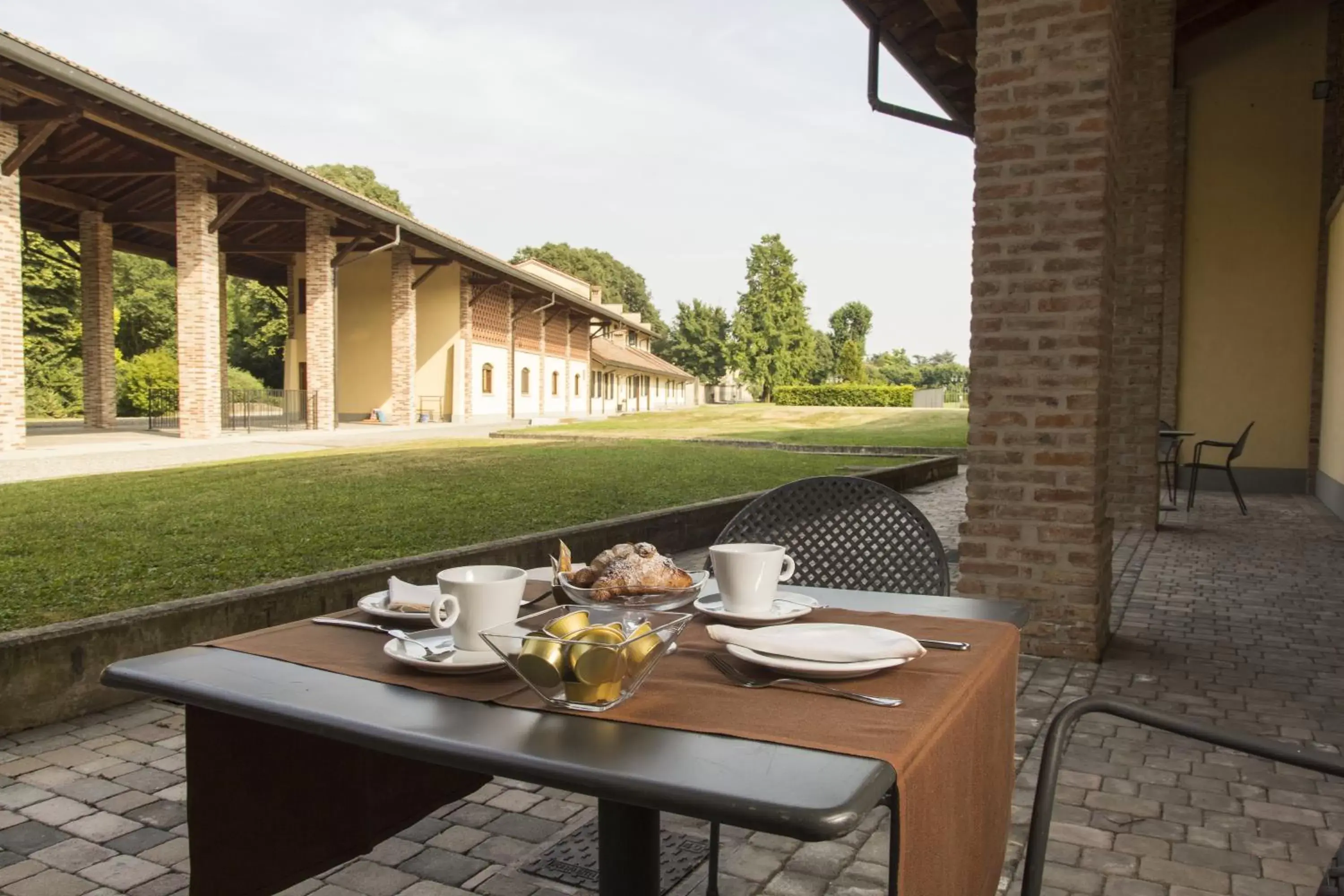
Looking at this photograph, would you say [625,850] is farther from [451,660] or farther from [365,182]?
[365,182]

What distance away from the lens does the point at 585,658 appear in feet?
3.57

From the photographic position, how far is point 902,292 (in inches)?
3629

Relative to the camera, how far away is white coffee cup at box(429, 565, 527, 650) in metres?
1.25

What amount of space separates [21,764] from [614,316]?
33683 millimetres

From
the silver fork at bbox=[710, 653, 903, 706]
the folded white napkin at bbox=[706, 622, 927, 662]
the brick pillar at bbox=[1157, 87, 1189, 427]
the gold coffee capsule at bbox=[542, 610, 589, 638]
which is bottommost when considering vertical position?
the silver fork at bbox=[710, 653, 903, 706]

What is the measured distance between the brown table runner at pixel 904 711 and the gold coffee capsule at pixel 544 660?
0.12 ft

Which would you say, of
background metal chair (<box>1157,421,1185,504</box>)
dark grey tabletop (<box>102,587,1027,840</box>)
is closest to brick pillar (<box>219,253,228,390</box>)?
background metal chair (<box>1157,421,1185,504</box>)

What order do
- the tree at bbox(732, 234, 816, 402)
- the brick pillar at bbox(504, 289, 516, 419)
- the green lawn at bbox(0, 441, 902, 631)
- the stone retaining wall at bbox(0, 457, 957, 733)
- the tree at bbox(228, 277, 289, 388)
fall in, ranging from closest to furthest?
the stone retaining wall at bbox(0, 457, 957, 733) → the green lawn at bbox(0, 441, 902, 631) → the brick pillar at bbox(504, 289, 516, 419) → the tree at bbox(228, 277, 289, 388) → the tree at bbox(732, 234, 816, 402)

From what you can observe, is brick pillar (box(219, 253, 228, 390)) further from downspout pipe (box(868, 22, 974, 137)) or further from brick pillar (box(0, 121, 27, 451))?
downspout pipe (box(868, 22, 974, 137))

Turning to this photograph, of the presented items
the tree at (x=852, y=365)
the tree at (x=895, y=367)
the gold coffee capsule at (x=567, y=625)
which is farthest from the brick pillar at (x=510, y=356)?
the tree at (x=895, y=367)

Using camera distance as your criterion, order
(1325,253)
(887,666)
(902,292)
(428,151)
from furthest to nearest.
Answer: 1. (902,292)
2. (428,151)
3. (1325,253)
4. (887,666)

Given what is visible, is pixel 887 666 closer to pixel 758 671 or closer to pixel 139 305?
pixel 758 671

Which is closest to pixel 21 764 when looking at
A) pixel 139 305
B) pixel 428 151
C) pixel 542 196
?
pixel 139 305

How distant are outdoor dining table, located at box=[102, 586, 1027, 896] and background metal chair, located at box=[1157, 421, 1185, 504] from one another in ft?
25.0
